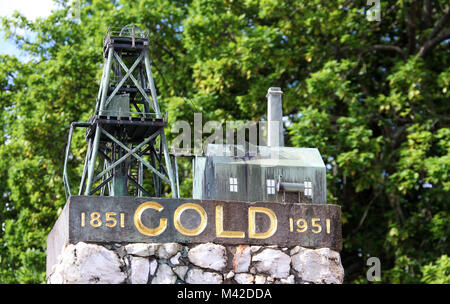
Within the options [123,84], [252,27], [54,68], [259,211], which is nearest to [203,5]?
[252,27]

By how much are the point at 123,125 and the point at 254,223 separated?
371 cm

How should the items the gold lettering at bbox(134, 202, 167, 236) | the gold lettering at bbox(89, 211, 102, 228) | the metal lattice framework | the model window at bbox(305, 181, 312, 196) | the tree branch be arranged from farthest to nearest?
1. the tree branch
2. the metal lattice framework
3. the model window at bbox(305, 181, 312, 196)
4. the gold lettering at bbox(134, 202, 167, 236)
5. the gold lettering at bbox(89, 211, 102, 228)

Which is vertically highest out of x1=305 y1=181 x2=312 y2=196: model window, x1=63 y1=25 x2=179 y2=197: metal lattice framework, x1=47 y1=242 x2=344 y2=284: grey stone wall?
x1=63 y1=25 x2=179 y2=197: metal lattice framework

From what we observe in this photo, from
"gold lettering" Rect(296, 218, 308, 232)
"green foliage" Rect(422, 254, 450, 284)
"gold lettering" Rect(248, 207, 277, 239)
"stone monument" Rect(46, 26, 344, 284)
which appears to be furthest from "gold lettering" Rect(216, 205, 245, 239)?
"green foliage" Rect(422, 254, 450, 284)

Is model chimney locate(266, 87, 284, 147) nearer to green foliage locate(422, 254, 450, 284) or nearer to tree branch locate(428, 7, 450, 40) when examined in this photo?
green foliage locate(422, 254, 450, 284)

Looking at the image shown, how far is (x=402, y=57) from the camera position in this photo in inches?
1100

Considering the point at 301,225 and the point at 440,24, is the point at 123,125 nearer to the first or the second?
the point at 301,225

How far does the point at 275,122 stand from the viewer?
1891 cm

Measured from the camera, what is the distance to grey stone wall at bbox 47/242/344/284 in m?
15.5

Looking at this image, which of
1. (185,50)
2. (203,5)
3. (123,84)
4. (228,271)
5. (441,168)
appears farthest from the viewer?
(185,50)

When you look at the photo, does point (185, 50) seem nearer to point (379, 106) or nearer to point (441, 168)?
point (379, 106)

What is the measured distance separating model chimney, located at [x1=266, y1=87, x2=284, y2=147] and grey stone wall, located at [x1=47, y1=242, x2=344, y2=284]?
3.06 m
